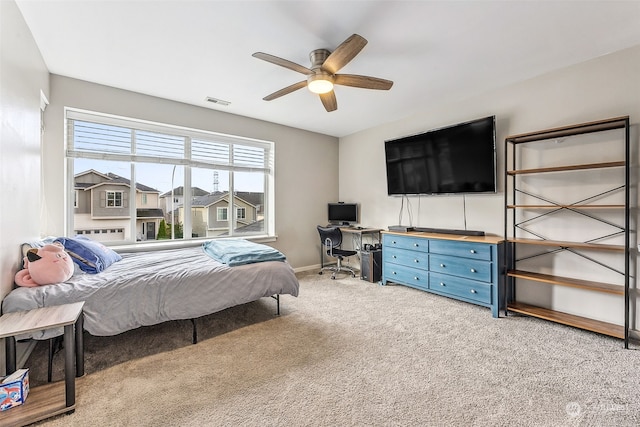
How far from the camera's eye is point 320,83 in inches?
97.7

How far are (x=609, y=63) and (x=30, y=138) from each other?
16.8 ft

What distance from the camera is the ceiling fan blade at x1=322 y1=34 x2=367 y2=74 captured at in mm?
1933

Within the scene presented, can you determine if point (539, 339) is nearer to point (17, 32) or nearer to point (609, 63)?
point (609, 63)

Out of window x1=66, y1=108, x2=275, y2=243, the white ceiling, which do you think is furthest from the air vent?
window x1=66, y1=108, x2=275, y2=243

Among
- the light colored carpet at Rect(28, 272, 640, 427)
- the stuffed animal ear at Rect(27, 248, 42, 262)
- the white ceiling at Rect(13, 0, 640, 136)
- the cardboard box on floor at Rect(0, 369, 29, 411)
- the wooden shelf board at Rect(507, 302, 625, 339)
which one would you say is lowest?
the light colored carpet at Rect(28, 272, 640, 427)

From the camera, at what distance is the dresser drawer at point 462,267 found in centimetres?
298

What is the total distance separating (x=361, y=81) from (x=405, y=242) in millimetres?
2194

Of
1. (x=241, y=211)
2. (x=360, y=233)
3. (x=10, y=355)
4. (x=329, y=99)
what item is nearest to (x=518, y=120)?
(x=329, y=99)

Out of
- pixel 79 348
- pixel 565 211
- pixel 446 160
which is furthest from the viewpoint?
pixel 446 160

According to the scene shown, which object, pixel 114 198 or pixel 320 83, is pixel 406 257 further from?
pixel 114 198

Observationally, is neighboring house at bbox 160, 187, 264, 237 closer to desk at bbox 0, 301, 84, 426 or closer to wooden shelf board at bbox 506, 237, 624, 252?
desk at bbox 0, 301, 84, 426

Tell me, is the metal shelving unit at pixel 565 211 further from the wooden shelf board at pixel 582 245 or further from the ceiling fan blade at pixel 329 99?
the ceiling fan blade at pixel 329 99

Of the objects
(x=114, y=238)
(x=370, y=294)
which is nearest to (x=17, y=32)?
(x=114, y=238)

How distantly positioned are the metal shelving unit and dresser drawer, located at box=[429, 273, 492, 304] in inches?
10.1
